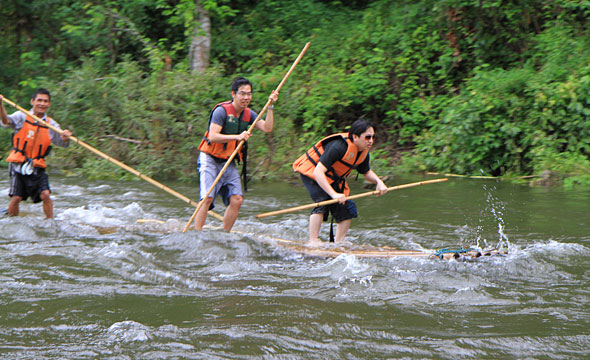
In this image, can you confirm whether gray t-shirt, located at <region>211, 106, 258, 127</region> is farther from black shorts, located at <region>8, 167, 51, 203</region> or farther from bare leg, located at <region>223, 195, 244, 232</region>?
black shorts, located at <region>8, 167, 51, 203</region>

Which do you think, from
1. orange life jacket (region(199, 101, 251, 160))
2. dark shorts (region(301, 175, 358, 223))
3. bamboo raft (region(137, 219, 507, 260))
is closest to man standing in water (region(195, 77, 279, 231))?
orange life jacket (region(199, 101, 251, 160))

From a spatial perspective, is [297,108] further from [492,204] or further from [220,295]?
[220,295]

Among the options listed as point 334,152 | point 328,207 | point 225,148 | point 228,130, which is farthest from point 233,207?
point 334,152

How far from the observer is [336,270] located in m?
5.43

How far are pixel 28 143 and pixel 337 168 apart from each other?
354cm

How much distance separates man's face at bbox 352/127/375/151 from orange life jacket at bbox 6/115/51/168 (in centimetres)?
363

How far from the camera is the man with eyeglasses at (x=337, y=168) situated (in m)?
5.95

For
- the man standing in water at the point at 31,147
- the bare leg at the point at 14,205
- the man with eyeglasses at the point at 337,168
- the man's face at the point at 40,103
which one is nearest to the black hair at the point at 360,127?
the man with eyeglasses at the point at 337,168

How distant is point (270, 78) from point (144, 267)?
7850mm

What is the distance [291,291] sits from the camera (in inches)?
193

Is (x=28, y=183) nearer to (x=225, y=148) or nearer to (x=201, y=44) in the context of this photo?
(x=225, y=148)

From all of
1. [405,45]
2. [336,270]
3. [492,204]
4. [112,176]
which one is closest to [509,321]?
[336,270]

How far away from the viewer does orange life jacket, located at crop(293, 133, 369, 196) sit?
19.9 ft

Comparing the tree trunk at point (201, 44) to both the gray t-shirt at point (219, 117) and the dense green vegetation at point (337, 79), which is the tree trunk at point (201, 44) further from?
the gray t-shirt at point (219, 117)
